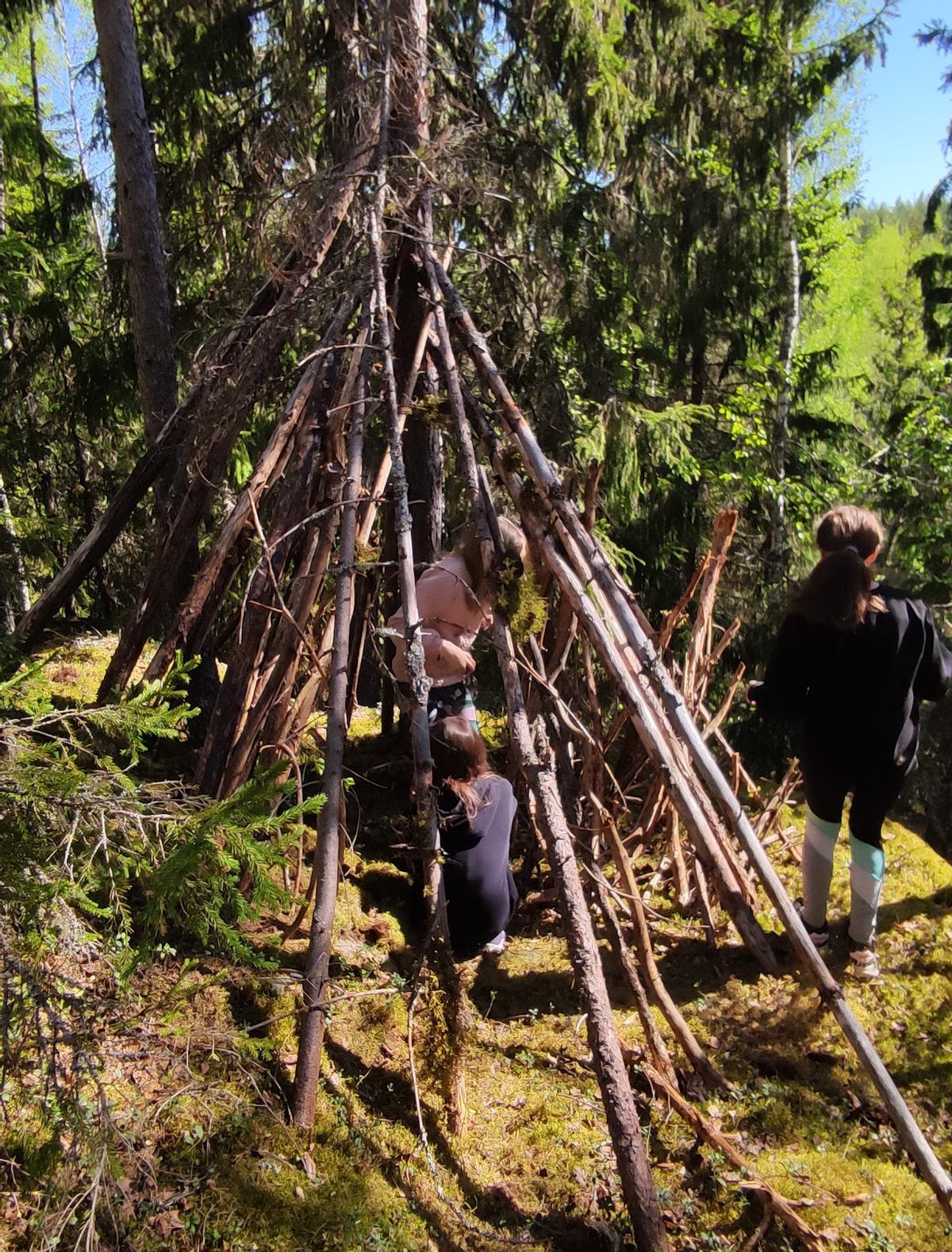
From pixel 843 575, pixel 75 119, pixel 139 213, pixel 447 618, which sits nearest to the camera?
pixel 843 575

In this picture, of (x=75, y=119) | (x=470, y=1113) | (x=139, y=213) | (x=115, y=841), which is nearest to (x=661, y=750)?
(x=470, y=1113)

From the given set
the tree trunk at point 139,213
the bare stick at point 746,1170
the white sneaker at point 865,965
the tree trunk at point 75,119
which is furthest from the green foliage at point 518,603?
the tree trunk at point 75,119

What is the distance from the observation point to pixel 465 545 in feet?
10.9

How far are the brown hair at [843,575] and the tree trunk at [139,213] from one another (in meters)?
3.25

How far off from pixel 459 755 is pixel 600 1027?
121 cm

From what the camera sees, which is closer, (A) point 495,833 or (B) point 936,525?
(A) point 495,833

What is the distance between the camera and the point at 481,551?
316 centimetres

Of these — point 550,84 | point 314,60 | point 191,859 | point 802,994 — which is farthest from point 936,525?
point 191,859

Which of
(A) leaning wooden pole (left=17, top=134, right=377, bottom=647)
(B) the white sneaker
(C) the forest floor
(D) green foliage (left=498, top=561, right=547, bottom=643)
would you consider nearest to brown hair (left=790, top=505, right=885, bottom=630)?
(D) green foliage (left=498, top=561, right=547, bottom=643)

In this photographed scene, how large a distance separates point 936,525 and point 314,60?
7.98 m

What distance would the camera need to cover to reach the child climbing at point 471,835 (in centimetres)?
315

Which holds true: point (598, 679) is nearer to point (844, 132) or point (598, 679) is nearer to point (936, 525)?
point (936, 525)

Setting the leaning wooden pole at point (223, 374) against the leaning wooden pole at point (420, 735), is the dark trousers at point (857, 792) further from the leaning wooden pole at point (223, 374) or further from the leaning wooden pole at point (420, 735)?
the leaning wooden pole at point (223, 374)

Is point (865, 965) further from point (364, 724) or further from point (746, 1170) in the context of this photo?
point (364, 724)
